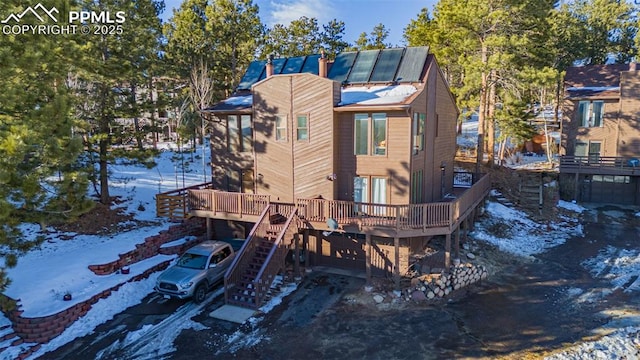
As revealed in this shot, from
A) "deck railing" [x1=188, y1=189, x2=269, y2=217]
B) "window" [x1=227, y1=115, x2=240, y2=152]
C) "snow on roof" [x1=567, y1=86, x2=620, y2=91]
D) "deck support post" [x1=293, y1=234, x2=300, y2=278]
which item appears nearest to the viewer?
"deck support post" [x1=293, y1=234, x2=300, y2=278]

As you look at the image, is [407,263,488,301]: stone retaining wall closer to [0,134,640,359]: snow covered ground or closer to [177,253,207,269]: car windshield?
[0,134,640,359]: snow covered ground

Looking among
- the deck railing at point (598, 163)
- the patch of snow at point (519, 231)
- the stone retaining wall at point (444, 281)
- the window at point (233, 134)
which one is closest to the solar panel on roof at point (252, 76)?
the window at point (233, 134)

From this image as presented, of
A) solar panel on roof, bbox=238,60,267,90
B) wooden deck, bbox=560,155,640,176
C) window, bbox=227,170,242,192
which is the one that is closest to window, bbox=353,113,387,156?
window, bbox=227,170,242,192

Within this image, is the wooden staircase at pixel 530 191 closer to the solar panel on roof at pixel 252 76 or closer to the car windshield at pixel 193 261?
the solar panel on roof at pixel 252 76

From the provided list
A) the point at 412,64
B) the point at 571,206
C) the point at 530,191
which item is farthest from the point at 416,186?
the point at 571,206

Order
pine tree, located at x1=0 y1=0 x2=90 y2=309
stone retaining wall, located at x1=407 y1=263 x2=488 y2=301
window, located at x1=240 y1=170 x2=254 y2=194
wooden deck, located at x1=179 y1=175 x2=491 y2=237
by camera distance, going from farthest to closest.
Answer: window, located at x1=240 y1=170 x2=254 y2=194 < wooden deck, located at x1=179 y1=175 x2=491 y2=237 < stone retaining wall, located at x1=407 y1=263 x2=488 y2=301 < pine tree, located at x1=0 y1=0 x2=90 y2=309

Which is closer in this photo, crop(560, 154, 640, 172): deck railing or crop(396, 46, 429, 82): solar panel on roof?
crop(396, 46, 429, 82): solar panel on roof

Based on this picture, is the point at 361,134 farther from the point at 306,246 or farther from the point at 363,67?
the point at 306,246

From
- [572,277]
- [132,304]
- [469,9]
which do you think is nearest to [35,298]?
[132,304]
